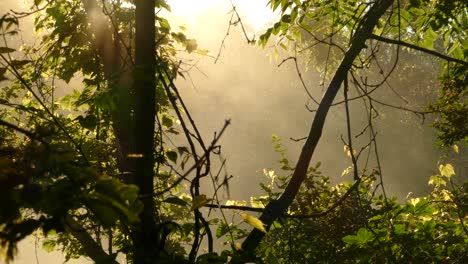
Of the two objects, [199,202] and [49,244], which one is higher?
[49,244]

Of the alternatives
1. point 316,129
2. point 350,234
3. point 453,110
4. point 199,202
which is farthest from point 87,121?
point 453,110

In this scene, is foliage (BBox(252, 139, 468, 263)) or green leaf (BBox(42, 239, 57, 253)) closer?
foliage (BBox(252, 139, 468, 263))

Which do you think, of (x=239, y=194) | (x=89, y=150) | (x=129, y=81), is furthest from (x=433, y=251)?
(x=239, y=194)

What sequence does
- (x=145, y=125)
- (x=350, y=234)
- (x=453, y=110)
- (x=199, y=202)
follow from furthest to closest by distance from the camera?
1. (x=350, y=234)
2. (x=453, y=110)
3. (x=145, y=125)
4. (x=199, y=202)

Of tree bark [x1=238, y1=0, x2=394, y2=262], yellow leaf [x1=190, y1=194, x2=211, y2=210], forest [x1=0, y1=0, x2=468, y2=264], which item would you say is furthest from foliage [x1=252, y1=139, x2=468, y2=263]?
yellow leaf [x1=190, y1=194, x2=211, y2=210]

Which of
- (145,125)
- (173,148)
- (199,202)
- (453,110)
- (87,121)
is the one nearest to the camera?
(199,202)

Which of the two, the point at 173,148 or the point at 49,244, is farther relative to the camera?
the point at 49,244

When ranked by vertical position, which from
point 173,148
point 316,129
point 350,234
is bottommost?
point 316,129

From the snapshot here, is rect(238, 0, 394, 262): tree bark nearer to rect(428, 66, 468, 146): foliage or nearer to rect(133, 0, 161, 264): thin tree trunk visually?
rect(133, 0, 161, 264): thin tree trunk

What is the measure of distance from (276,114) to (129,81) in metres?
48.5

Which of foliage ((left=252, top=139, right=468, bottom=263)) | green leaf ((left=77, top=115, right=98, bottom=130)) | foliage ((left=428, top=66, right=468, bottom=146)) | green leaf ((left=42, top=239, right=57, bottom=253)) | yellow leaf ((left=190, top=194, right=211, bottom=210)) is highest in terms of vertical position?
foliage ((left=428, top=66, right=468, bottom=146))

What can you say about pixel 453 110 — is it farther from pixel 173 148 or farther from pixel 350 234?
pixel 173 148

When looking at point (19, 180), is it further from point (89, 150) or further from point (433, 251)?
point (89, 150)

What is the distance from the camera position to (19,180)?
3.17ft
